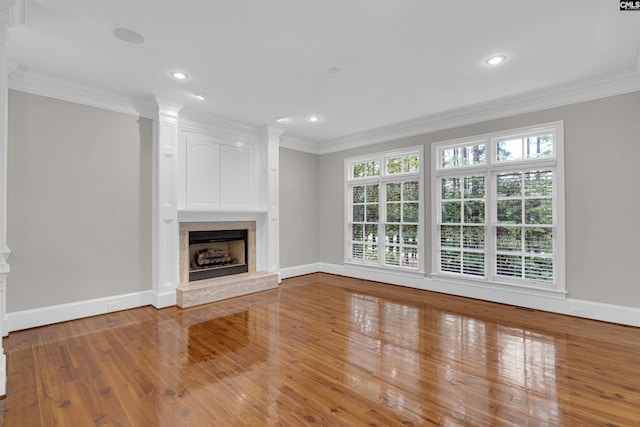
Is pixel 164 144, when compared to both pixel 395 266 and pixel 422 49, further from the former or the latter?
pixel 395 266

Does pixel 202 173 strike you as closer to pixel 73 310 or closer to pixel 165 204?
pixel 165 204

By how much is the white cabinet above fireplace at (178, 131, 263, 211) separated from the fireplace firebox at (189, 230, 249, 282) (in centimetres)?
50

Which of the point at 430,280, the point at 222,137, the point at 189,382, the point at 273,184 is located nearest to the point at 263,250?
the point at 273,184

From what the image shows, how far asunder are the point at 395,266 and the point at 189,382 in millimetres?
4270

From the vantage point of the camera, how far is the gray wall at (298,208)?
6.49 metres

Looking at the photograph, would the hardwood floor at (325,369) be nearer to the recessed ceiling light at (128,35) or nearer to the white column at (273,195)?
the white column at (273,195)

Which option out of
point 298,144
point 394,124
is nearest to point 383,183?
point 394,124

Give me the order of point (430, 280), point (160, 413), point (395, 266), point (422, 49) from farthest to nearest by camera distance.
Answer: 1. point (395, 266)
2. point (430, 280)
3. point (422, 49)
4. point (160, 413)

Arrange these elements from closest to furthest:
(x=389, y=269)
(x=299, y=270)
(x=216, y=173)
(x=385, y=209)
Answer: (x=216, y=173), (x=389, y=269), (x=385, y=209), (x=299, y=270)

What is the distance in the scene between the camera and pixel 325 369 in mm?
2639

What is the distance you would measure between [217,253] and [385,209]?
3360 millimetres

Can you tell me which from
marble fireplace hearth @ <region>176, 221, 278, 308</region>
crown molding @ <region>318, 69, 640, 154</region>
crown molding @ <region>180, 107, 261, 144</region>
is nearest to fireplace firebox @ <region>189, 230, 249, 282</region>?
marble fireplace hearth @ <region>176, 221, 278, 308</region>

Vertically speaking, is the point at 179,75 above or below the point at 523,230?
above

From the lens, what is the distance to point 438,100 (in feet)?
14.7
